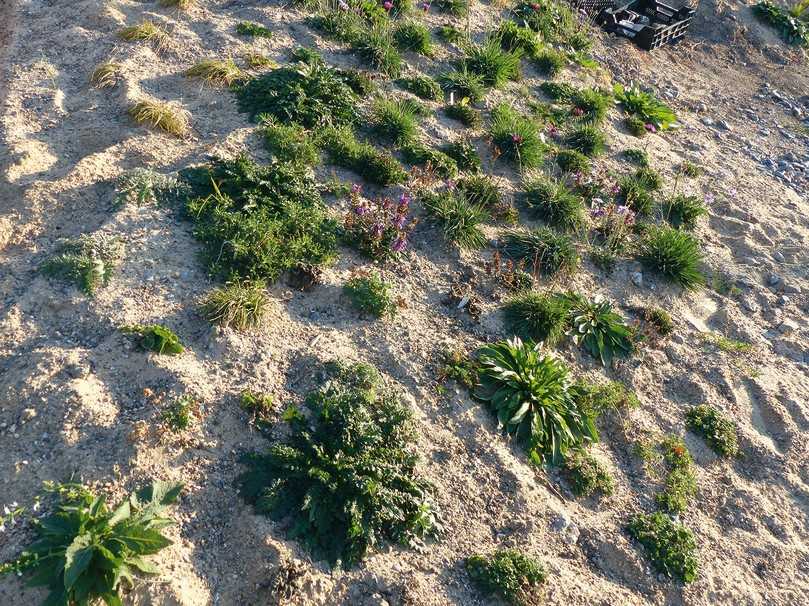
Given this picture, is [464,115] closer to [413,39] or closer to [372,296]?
[413,39]

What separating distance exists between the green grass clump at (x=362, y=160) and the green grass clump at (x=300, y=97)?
47cm

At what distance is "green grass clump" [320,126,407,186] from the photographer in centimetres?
852

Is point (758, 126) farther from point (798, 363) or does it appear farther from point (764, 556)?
point (764, 556)

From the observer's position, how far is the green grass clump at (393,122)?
30.3 ft

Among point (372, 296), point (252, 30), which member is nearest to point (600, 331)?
point (372, 296)

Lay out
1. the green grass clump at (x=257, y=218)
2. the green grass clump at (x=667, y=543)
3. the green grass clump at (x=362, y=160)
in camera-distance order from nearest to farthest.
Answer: the green grass clump at (x=667, y=543) → the green grass clump at (x=257, y=218) → the green grass clump at (x=362, y=160)

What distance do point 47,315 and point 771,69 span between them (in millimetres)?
16970

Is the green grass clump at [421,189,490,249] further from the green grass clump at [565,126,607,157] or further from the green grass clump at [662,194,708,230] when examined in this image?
the green grass clump at [662,194,708,230]

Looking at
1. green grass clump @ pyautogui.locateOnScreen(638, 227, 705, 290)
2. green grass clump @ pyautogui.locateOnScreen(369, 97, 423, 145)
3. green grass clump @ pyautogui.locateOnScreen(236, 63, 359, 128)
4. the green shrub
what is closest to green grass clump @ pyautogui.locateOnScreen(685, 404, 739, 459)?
the green shrub

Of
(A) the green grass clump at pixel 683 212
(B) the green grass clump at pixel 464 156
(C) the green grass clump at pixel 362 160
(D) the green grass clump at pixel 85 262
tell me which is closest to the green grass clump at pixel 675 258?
(A) the green grass clump at pixel 683 212

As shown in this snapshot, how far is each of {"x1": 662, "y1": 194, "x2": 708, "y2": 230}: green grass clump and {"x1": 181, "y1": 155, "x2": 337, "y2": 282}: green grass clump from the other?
538 cm

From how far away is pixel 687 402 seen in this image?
723 centimetres

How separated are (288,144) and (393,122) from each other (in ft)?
5.78

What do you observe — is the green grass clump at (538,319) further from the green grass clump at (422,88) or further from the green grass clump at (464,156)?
the green grass clump at (422,88)
